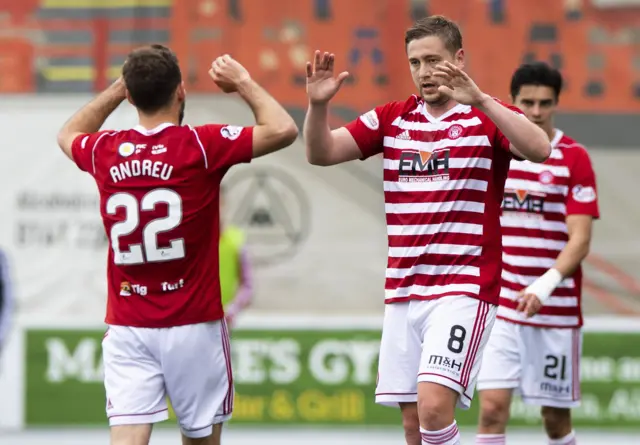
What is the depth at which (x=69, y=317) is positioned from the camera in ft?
34.9

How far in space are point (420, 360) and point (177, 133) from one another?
56.3 inches

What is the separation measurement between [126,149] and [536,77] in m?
2.53

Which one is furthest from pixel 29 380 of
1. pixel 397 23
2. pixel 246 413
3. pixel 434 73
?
pixel 434 73

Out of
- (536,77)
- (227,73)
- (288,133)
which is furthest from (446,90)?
(536,77)

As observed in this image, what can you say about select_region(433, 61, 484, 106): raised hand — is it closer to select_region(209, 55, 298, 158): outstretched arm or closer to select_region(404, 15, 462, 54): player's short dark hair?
select_region(404, 15, 462, 54): player's short dark hair

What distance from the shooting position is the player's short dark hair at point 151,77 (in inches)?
200

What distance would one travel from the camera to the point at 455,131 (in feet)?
17.5

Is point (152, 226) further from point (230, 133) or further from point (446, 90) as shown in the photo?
point (446, 90)

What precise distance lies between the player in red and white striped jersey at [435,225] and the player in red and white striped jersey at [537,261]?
4.07ft

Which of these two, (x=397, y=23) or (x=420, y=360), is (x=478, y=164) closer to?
(x=420, y=360)

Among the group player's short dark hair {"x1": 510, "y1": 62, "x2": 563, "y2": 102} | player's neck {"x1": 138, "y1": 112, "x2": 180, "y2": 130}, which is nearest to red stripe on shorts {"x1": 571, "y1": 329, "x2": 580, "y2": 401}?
player's short dark hair {"x1": 510, "y1": 62, "x2": 563, "y2": 102}

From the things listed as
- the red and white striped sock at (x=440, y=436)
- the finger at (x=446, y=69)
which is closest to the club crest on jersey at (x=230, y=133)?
the finger at (x=446, y=69)

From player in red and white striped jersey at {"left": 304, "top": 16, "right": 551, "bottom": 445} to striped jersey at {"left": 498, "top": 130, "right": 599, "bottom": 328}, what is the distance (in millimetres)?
1277

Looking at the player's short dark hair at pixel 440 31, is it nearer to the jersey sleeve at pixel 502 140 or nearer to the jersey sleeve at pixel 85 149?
the jersey sleeve at pixel 502 140
